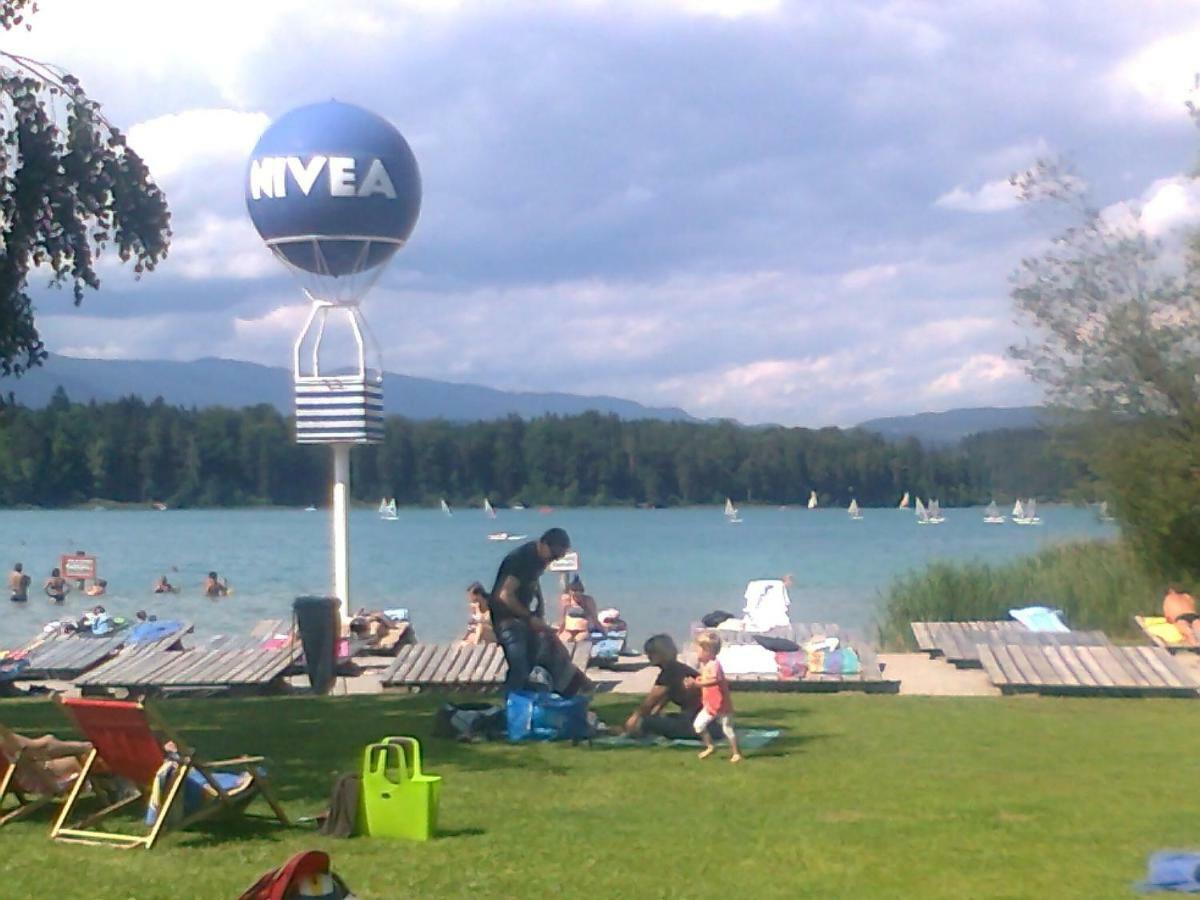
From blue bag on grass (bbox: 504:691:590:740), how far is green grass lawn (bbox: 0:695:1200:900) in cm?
27

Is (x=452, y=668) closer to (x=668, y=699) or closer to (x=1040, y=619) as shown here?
(x=668, y=699)

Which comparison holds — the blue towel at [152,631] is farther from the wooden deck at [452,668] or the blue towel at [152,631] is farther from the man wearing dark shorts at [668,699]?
the man wearing dark shorts at [668,699]

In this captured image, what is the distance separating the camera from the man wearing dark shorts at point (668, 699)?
10703mm

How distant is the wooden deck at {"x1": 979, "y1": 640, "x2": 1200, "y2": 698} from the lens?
1354 cm

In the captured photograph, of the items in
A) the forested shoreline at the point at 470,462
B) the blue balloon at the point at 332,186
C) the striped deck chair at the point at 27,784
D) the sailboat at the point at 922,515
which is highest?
the blue balloon at the point at 332,186

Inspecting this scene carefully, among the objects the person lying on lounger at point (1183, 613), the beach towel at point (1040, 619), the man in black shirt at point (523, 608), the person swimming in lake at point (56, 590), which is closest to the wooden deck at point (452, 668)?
the man in black shirt at point (523, 608)

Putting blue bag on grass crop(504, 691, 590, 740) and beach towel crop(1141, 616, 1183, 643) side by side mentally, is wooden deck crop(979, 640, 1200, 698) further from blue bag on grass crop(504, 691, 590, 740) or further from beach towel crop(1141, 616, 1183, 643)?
blue bag on grass crop(504, 691, 590, 740)

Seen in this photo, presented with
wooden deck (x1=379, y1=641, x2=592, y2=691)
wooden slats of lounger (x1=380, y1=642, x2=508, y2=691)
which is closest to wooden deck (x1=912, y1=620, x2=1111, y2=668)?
wooden deck (x1=379, y1=641, x2=592, y2=691)

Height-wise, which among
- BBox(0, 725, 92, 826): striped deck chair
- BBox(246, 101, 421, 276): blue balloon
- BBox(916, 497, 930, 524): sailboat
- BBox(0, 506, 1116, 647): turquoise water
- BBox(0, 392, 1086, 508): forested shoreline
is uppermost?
BBox(246, 101, 421, 276): blue balloon

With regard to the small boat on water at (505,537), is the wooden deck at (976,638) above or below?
above

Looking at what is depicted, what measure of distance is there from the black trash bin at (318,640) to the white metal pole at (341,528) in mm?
5315

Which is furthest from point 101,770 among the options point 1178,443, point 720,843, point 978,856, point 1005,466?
point 1005,466

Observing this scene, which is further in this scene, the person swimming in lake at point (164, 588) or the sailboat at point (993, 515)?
the sailboat at point (993, 515)

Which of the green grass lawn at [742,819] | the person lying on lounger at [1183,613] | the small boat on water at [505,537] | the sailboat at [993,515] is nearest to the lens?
the green grass lawn at [742,819]
